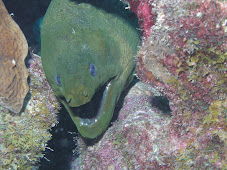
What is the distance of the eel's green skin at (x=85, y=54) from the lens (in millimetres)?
2502

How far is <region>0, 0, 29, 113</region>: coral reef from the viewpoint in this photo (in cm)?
274

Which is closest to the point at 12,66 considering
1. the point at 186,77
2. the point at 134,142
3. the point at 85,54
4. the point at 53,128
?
the point at 85,54

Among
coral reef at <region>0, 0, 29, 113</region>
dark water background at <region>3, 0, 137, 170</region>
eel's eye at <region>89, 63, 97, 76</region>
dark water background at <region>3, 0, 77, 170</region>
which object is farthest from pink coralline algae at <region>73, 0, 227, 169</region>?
dark water background at <region>3, 0, 77, 170</region>

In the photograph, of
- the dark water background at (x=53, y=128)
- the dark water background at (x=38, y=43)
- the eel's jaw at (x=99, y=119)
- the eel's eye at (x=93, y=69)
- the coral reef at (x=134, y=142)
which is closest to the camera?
the coral reef at (x=134, y=142)

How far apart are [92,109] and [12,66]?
1.43 metres

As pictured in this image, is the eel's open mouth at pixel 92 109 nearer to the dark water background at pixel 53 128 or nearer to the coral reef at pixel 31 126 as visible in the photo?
the coral reef at pixel 31 126

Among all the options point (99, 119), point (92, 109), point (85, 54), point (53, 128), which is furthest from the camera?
point (53, 128)

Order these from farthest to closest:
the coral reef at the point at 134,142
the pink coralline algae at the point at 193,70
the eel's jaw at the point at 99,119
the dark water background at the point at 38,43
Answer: the dark water background at the point at 38,43 → the eel's jaw at the point at 99,119 → the coral reef at the point at 134,142 → the pink coralline algae at the point at 193,70

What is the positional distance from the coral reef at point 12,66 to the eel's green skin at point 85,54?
376 mm

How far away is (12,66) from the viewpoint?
292 centimetres

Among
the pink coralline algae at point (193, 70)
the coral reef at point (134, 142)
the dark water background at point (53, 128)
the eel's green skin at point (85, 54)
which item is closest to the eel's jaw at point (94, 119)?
the eel's green skin at point (85, 54)

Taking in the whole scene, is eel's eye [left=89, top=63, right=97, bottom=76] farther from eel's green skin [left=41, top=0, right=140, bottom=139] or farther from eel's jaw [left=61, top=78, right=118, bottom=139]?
eel's jaw [left=61, top=78, right=118, bottom=139]

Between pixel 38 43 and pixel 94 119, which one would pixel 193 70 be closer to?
pixel 94 119

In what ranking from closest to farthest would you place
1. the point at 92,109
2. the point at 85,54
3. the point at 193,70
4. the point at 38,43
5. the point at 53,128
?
the point at 193,70 → the point at 85,54 → the point at 92,109 → the point at 53,128 → the point at 38,43
